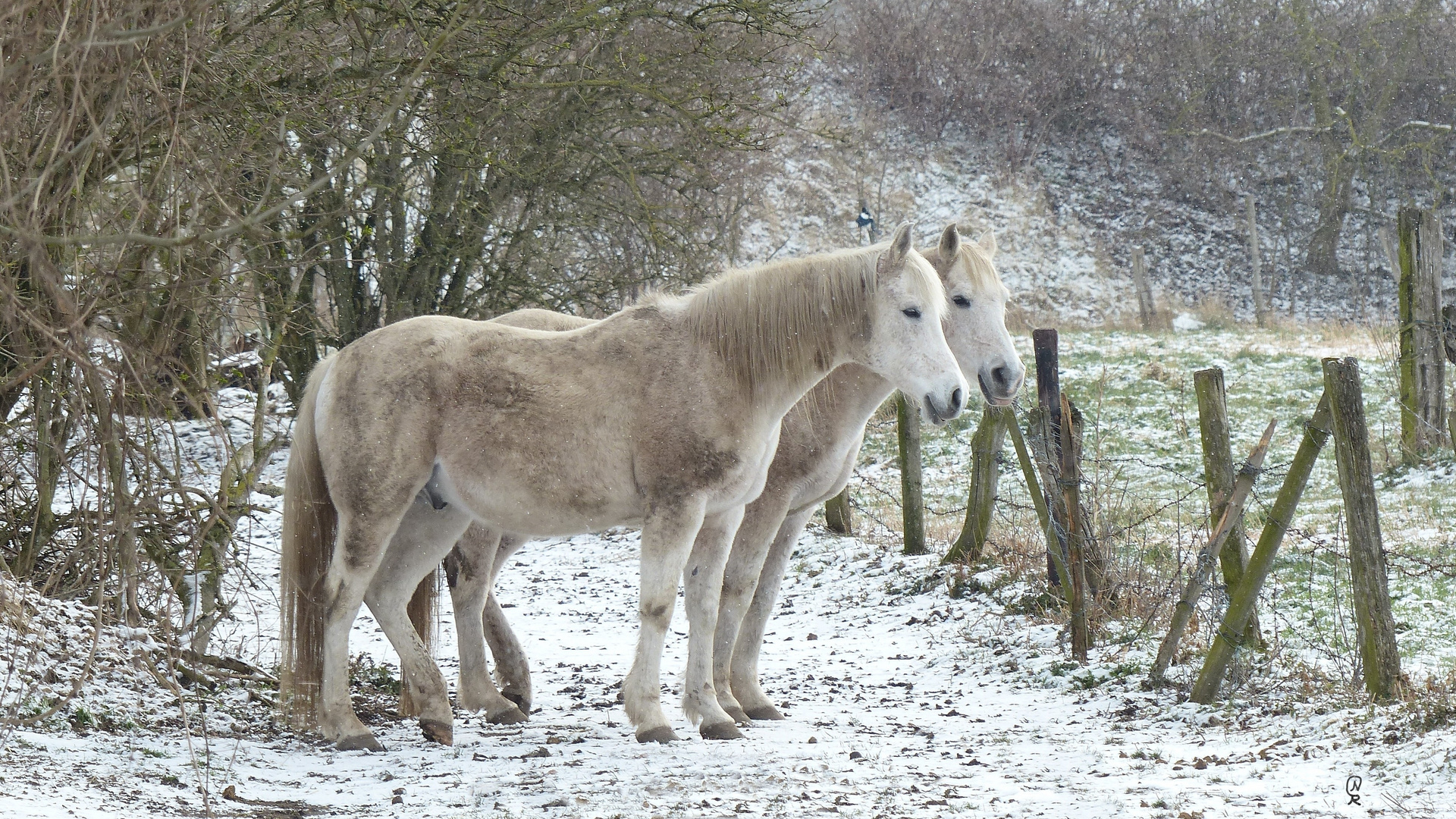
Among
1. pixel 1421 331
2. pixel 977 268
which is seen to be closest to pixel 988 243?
pixel 977 268

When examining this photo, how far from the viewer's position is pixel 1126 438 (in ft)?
41.0

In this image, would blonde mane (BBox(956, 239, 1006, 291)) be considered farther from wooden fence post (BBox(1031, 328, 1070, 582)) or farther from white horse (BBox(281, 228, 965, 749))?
white horse (BBox(281, 228, 965, 749))

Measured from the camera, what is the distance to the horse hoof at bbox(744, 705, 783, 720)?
19.8 feet

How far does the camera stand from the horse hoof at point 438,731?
532cm

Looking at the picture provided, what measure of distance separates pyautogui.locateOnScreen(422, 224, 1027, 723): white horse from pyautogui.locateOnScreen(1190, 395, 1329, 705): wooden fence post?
1.43m

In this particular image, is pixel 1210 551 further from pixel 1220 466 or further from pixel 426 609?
pixel 426 609

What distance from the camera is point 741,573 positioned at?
6074mm

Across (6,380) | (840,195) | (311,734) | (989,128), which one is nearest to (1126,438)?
(311,734)

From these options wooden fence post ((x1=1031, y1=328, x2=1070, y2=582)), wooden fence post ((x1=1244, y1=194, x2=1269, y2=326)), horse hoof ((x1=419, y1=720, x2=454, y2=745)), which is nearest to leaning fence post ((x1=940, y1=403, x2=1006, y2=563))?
wooden fence post ((x1=1031, y1=328, x2=1070, y2=582))

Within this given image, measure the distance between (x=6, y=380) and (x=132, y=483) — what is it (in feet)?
24.4

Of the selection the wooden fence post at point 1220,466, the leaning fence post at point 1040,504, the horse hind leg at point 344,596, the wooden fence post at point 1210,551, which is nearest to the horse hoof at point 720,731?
the horse hind leg at point 344,596

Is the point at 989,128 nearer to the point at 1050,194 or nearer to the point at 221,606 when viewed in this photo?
the point at 1050,194

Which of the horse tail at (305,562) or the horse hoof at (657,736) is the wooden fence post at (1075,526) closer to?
the horse hoof at (657,736)

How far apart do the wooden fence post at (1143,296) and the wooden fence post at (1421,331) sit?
436 inches
